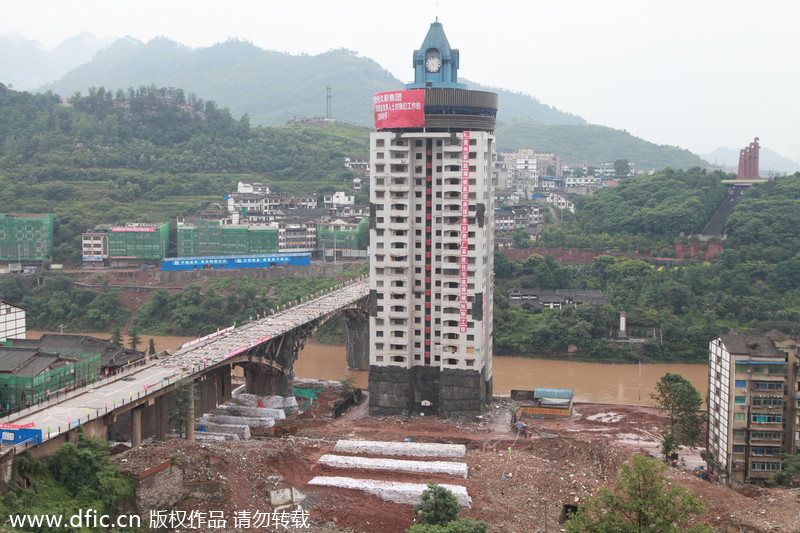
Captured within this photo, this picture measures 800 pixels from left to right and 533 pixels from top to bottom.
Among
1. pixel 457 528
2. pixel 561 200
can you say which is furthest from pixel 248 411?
pixel 561 200

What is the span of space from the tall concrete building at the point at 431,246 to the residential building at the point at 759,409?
423 inches

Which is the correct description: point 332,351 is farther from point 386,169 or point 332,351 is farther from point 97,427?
point 97,427

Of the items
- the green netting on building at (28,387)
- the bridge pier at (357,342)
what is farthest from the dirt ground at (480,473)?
the bridge pier at (357,342)

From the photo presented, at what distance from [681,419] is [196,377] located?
1845 cm

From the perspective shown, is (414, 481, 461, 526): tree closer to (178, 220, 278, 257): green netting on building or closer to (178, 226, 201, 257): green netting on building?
(178, 220, 278, 257): green netting on building

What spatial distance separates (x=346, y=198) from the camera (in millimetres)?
80750

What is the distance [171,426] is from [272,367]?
30.8 feet

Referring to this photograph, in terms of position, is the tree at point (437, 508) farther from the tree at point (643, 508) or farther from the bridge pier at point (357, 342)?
the bridge pier at point (357, 342)

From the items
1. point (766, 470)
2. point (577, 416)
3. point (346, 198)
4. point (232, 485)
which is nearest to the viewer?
point (232, 485)

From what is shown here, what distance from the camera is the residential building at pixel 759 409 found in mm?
27531

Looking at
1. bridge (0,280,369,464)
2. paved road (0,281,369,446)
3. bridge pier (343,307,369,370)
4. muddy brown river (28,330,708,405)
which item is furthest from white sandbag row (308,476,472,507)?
bridge pier (343,307,369,370)

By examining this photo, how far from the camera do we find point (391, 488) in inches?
1009

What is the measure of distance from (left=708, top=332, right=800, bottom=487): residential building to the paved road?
62.9 ft

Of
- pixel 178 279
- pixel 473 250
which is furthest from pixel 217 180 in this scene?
pixel 473 250
